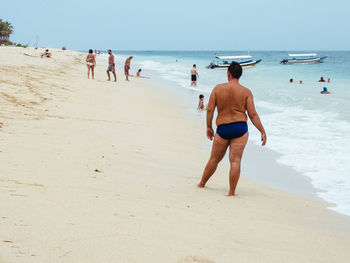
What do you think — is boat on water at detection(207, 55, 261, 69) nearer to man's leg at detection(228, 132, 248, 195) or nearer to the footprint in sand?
man's leg at detection(228, 132, 248, 195)

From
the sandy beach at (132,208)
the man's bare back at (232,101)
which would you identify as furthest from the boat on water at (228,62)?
the man's bare back at (232,101)

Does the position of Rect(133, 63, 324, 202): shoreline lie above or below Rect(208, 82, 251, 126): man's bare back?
below

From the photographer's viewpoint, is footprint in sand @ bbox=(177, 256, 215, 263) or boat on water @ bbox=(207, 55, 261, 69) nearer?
footprint in sand @ bbox=(177, 256, 215, 263)

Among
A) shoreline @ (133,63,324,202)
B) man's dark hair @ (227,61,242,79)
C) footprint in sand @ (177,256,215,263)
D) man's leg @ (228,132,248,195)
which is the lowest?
shoreline @ (133,63,324,202)

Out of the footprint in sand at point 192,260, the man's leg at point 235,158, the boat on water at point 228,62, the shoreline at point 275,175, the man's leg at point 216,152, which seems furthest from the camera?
the boat on water at point 228,62

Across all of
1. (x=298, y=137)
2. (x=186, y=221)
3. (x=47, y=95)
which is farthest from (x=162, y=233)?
(x=47, y=95)

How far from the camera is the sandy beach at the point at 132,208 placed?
2.73 m

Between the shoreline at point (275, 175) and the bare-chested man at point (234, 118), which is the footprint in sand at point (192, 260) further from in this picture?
the shoreline at point (275, 175)

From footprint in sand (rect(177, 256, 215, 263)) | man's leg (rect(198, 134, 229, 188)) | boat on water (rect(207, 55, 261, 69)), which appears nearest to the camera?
footprint in sand (rect(177, 256, 215, 263))

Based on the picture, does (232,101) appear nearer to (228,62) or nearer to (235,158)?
(235,158)

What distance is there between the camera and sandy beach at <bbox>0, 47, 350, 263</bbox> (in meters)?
2.73

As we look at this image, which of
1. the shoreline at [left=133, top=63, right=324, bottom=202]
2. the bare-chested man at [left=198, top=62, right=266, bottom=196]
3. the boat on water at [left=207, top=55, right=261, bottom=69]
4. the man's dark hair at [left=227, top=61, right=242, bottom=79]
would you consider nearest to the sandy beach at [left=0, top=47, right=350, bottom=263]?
the shoreline at [left=133, top=63, right=324, bottom=202]

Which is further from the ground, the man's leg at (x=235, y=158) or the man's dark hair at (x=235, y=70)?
the man's dark hair at (x=235, y=70)

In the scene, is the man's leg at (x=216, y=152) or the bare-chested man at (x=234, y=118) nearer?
the bare-chested man at (x=234, y=118)
